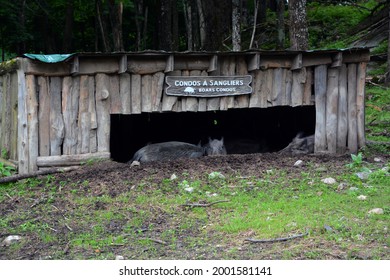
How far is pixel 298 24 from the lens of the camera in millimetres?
13883

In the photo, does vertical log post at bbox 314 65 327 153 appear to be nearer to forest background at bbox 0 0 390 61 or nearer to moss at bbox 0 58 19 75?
forest background at bbox 0 0 390 61

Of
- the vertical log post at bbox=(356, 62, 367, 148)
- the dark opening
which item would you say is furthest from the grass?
the dark opening

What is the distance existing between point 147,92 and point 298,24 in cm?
516

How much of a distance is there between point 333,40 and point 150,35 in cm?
1295

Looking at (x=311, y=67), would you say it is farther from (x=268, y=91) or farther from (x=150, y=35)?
(x=150, y=35)

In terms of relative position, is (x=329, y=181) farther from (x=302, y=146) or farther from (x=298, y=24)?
(x=298, y=24)

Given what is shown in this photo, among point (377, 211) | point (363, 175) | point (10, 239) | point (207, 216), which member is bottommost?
point (10, 239)

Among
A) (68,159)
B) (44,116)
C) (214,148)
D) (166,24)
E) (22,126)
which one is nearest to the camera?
(22,126)

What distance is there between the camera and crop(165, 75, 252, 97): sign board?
10.8 meters

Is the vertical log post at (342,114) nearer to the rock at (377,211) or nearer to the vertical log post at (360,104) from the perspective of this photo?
the vertical log post at (360,104)

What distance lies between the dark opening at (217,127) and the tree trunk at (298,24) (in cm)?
161

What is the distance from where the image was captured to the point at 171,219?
7.44 metres

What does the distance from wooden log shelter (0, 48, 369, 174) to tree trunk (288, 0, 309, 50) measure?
2.57 metres

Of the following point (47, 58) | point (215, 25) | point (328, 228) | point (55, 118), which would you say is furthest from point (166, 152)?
point (215, 25)
